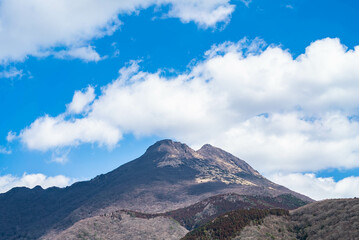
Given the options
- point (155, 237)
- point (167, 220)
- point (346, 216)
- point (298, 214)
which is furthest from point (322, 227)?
point (167, 220)

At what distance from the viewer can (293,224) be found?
65688 mm

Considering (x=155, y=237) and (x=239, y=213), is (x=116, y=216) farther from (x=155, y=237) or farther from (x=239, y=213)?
(x=239, y=213)

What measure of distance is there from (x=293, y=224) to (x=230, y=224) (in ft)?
43.6

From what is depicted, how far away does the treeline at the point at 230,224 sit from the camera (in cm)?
6316

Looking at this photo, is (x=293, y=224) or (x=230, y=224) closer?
(x=293, y=224)

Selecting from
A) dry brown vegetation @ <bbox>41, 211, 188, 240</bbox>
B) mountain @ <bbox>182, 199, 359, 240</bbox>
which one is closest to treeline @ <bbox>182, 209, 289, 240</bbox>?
mountain @ <bbox>182, 199, 359, 240</bbox>

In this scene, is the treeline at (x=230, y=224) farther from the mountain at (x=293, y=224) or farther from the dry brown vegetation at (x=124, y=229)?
the dry brown vegetation at (x=124, y=229)

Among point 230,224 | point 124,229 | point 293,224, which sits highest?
point 230,224

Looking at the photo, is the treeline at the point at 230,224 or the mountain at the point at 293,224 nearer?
the mountain at the point at 293,224

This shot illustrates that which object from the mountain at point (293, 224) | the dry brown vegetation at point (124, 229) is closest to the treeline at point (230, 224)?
the mountain at point (293, 224)

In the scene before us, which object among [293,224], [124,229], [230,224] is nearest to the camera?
[293,224]

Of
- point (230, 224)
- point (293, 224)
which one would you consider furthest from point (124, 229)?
point (293, 224)

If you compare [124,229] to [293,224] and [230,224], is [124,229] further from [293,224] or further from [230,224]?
[293,224]

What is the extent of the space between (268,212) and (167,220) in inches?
4052
